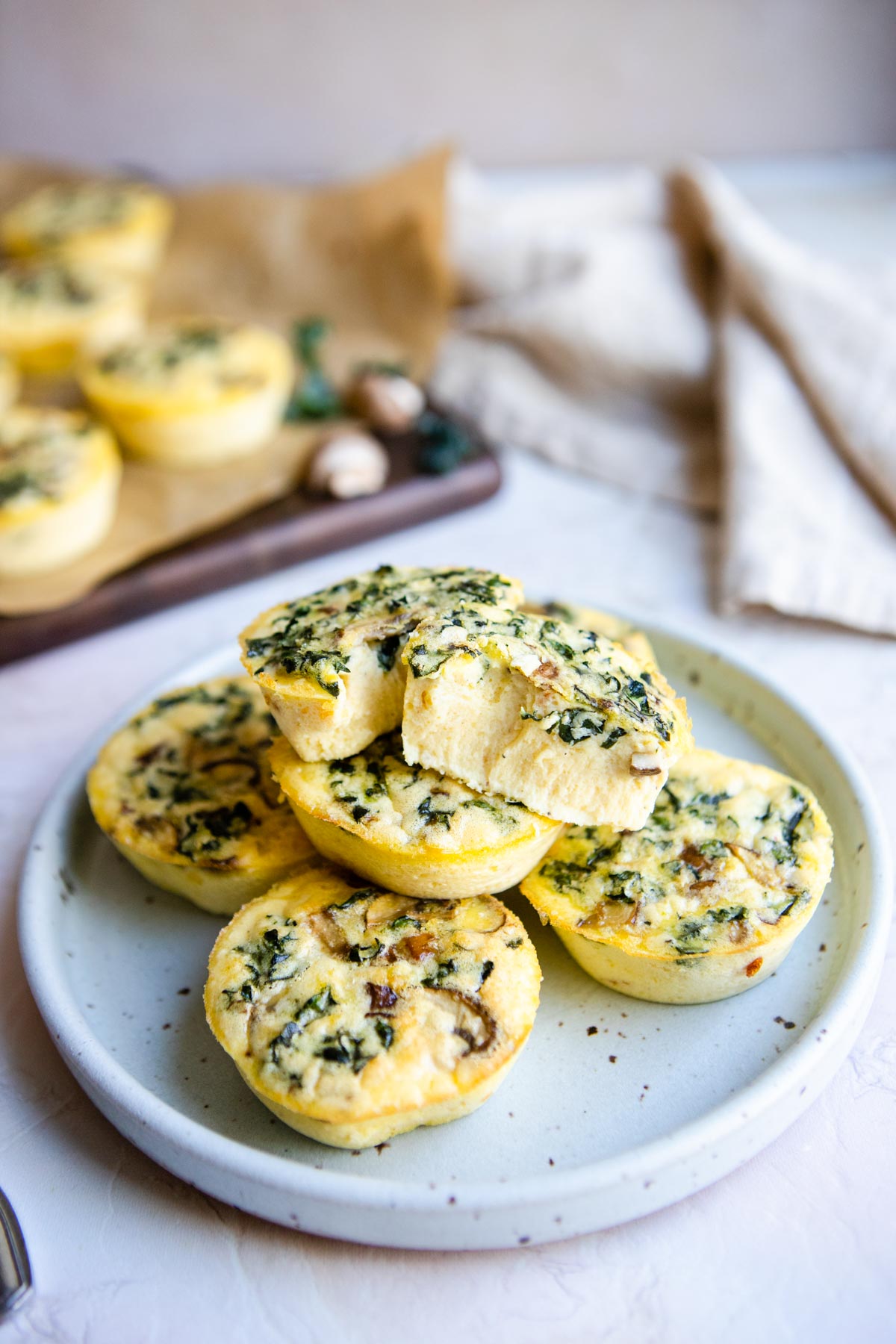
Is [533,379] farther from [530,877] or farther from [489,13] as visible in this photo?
[530,877]

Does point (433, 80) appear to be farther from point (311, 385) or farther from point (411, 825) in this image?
point (411, 825)

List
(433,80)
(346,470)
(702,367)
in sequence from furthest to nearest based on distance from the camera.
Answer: (433,80) < (702,367) < (346,470)

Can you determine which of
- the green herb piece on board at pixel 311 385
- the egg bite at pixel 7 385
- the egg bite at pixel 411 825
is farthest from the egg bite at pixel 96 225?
the egg bite at pixel 411 825

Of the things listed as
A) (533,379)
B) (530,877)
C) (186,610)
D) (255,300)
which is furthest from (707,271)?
(530,877)

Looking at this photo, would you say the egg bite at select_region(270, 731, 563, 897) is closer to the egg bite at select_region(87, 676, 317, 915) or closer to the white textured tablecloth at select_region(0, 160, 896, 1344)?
the egg bite at select_region(87, 676, 317, 915)

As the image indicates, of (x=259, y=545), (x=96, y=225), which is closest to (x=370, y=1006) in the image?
(x=259, y=545)

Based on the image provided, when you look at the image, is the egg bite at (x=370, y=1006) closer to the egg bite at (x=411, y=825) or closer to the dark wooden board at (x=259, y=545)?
the egg bite at (x=411, y=825)

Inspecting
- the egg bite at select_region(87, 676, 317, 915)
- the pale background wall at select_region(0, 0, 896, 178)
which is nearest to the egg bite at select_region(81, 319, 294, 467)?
the egg bite at select_region(87, 676, 317, 915)
